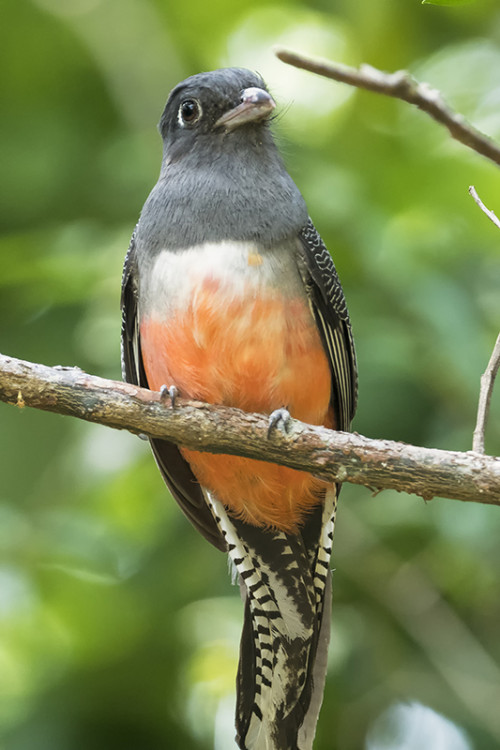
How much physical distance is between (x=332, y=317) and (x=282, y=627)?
179cm

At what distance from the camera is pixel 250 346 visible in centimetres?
469

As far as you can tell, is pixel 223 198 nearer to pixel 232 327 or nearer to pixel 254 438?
pixel 232 327

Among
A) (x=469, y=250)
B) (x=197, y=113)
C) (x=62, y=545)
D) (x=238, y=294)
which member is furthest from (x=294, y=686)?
(x=197, y=113)

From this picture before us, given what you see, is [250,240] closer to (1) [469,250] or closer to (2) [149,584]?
(1) [469,250]

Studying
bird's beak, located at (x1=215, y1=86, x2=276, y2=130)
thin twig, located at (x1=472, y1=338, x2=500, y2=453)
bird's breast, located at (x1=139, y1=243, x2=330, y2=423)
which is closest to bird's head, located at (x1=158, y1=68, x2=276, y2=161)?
bird's beak, located at (x1=215, y1=86, x2=276, y2=130)

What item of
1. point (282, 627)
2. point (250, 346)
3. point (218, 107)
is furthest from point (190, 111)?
point (282, 627)

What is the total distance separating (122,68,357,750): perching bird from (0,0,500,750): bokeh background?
18.6 inches

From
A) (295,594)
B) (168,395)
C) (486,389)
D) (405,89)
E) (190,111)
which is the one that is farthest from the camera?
(295,594)

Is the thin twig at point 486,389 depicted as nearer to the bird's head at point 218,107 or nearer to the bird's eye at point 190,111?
the bird's head at point 218,107

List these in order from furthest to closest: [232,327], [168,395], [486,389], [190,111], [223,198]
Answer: [190,111], [223,198], [232,327], [168,395], [486,389]

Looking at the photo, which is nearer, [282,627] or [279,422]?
[279,422]

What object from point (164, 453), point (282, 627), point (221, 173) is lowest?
point (282, 627)

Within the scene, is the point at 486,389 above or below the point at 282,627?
above

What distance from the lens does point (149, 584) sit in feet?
19.4
